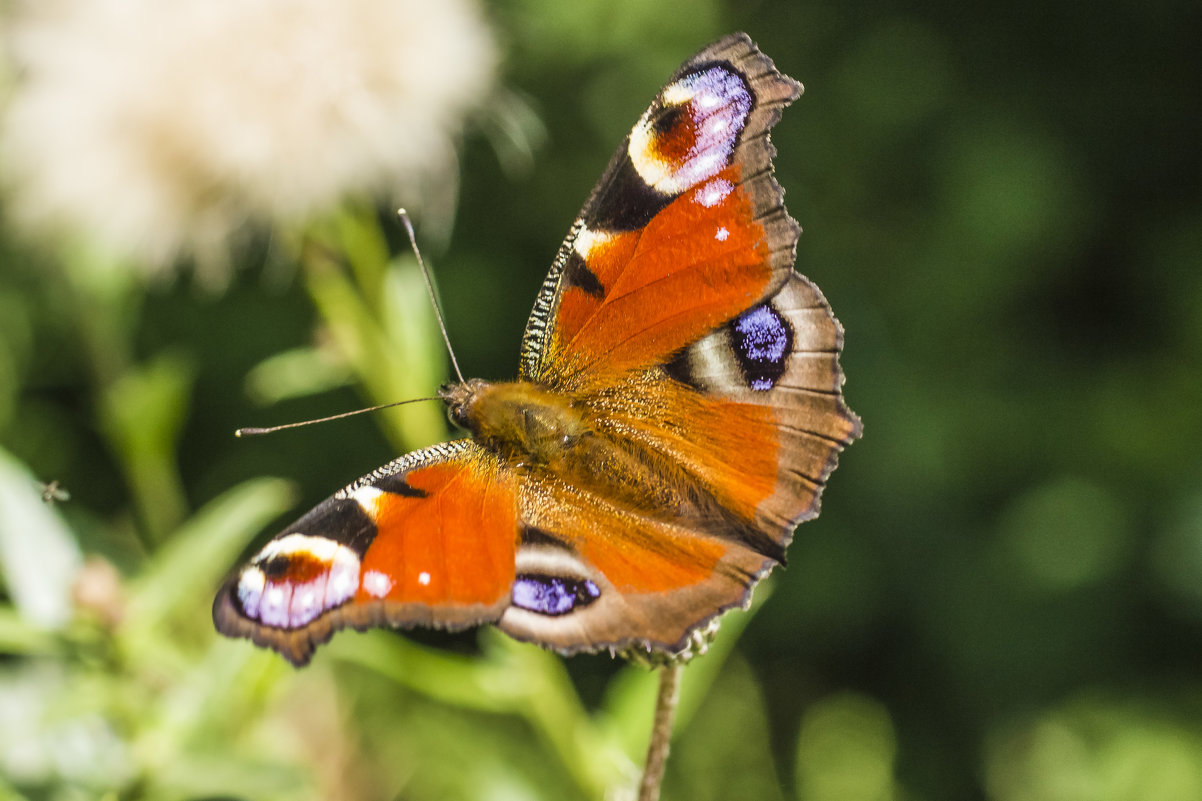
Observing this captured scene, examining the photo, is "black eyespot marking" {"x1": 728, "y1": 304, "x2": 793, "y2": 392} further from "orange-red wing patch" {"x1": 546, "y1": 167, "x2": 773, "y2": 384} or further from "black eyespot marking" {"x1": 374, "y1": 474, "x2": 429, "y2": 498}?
"black eyespot marking" {"x1": 374, "y1": 474, "x2": 429, "y2": 498}

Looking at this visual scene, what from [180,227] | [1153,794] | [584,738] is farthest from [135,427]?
[1153,794]

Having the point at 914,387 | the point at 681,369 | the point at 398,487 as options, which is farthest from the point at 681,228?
the point at 914,387

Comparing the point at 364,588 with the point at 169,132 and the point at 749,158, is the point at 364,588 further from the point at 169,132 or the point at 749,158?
the point at 169,132

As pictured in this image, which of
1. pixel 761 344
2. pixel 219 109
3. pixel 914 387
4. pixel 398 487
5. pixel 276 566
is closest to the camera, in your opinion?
pixel 276 566

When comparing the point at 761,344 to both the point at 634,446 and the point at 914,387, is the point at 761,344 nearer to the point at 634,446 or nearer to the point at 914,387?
the point at 634,446

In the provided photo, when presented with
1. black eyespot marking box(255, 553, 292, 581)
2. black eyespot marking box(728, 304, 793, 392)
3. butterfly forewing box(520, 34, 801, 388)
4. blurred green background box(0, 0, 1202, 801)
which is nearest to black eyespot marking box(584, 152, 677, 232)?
butterfly forewing box(520, 34, 801, 388)

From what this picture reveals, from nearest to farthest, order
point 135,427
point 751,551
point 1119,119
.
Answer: point 751,551 → point 135,427 → point 1119,119
